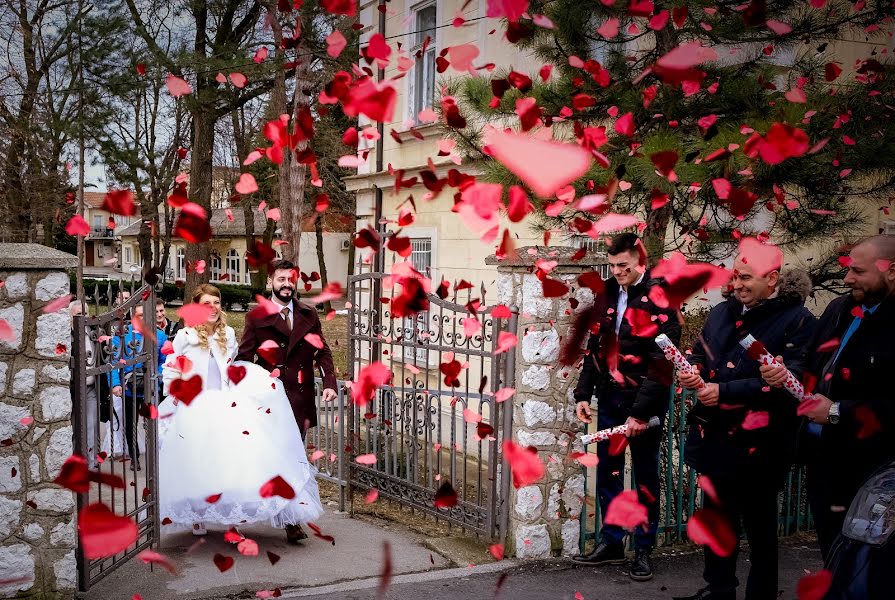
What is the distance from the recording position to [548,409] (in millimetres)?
5125

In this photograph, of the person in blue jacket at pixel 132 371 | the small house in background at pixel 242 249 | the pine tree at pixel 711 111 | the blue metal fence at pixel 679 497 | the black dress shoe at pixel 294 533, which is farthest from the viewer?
the small house in background at pixel 242 249

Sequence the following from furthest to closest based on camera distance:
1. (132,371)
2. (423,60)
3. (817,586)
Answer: (423,60) < (132,371) < (817,586)

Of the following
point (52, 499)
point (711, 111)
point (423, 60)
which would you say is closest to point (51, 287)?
point (52, 499)

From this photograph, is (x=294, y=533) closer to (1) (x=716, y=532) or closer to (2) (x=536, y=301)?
(2) (x=536, y=301)

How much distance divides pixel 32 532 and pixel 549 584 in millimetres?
2768

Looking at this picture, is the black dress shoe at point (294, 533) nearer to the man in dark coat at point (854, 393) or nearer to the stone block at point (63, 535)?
the stone block at point (63, 535)

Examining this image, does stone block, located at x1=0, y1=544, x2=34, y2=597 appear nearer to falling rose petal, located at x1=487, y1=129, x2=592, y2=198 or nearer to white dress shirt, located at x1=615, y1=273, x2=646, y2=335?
falling rose petal, located at x1=487, y1=129, x2=592, y2=198

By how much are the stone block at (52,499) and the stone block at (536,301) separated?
2.77 metres

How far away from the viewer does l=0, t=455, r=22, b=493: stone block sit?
165 inches

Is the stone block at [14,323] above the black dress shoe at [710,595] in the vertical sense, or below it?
above

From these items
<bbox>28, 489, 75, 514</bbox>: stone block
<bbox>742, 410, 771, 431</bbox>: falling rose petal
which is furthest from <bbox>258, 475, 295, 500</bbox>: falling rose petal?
<bbox>742, 410, 771, 431</bbox>: falling rose petal

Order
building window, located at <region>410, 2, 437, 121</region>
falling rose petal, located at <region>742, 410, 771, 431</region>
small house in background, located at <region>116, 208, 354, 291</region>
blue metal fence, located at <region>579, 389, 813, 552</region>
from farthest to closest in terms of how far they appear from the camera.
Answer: small house in background, located at <region>116, 208, 354, 291</region>
building window, located at <region>410, 2, 437, 121</region>
blue metal fence, located at <region>579, 389, 813, 552</region>
falling rose petal, located at <region>742, 410, 771, 431</region>

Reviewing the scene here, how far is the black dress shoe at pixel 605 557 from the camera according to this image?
4977mm

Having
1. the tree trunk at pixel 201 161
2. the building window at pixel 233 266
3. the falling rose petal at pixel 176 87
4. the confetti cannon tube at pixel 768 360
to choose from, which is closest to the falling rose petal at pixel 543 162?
the confetti cannon tube at pixel 768 360
